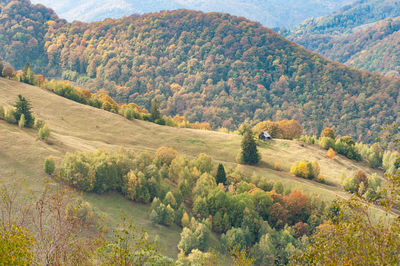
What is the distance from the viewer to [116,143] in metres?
69.4

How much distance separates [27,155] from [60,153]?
4550 millimetres

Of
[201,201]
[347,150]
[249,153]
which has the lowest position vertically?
[201,201]

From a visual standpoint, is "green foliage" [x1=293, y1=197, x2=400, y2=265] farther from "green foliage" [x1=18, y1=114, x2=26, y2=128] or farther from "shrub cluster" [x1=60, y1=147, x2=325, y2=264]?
"green foliage" [x1=18, y1=114, x2=26, y2=128]

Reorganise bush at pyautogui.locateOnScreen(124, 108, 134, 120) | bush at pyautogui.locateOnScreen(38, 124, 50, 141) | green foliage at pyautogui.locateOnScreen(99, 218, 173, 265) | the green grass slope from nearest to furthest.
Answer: green foliage at pyautogui.locateOnScreen(99, 218, 173, 265) → the green grass slope → bush at pyautogui.locateOnScreen(38, 124, 50, 141) → bush at pyautogui.locateOnScreen(124, 108, 134, 120)

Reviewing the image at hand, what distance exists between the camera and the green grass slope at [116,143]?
46688 mm

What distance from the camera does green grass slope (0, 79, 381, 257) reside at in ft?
153

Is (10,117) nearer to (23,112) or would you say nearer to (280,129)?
(23,112)

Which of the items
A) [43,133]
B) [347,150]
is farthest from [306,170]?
[43,133]

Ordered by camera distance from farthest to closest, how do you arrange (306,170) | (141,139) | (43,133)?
(141,139)
(306,170)
(43,133)

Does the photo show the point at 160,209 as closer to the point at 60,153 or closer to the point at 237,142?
the point at 60,153

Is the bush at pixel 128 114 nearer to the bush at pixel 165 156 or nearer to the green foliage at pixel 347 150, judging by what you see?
the bush at pixel 165 156

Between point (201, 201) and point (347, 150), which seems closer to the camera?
point (201, 201)

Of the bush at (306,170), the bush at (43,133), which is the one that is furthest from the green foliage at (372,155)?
the bush at (43,133)

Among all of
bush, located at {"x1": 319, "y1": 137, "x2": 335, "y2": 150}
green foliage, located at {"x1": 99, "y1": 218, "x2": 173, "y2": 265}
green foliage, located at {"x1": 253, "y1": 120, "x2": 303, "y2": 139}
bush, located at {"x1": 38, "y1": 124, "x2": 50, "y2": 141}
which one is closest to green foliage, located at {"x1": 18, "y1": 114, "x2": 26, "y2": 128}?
bush, located at {"x1": 38, "y1": 124, "x2": 50, "y2": 141}
